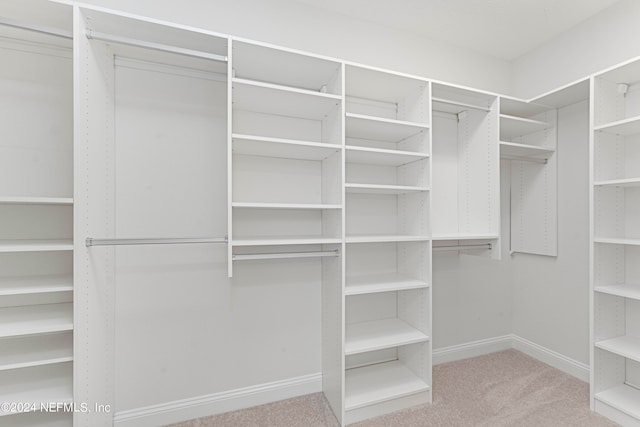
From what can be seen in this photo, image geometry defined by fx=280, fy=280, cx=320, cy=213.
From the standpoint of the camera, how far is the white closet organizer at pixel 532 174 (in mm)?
2383

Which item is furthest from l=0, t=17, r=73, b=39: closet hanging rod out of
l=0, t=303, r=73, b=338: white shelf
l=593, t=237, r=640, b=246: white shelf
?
l=593, t=237, r=640, b=246: white shelf

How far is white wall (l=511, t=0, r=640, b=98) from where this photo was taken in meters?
1.95

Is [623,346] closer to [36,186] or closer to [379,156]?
[379,156]

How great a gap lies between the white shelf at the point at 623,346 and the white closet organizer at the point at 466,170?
31.7 inches

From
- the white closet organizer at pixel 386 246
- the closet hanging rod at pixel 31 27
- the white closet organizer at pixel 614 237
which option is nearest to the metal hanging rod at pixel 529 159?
the white closet organizer at pixel 614 237

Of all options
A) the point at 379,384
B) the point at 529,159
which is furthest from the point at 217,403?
the point at 529,159

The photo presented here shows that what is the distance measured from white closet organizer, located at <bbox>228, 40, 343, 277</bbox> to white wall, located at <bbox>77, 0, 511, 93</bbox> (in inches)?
13.9

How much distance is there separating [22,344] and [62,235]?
1.85ft

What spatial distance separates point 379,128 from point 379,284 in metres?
1.08

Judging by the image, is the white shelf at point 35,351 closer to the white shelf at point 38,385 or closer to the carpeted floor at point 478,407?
the white shelf at point 38,385

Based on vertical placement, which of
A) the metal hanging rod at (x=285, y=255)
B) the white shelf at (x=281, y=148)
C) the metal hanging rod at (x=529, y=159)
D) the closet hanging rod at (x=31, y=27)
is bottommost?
the metal hanging rod at (x=285, y=255)

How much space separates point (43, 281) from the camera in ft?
4.57

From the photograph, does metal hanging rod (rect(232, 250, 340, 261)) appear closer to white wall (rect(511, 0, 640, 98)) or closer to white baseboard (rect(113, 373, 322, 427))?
white baseboard (rect(113, 373, 322, 427))

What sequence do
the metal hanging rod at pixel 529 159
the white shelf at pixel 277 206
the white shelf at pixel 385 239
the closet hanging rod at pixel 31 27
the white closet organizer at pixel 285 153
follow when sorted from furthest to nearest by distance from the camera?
the metal hanging rod at pixel 529 159 → the white shelf at pixel 385 239 → the white closet organizer at pixel 285 153 → the white shelf at pixel 277 206 → the closet hanging rod at pixel 31 27
